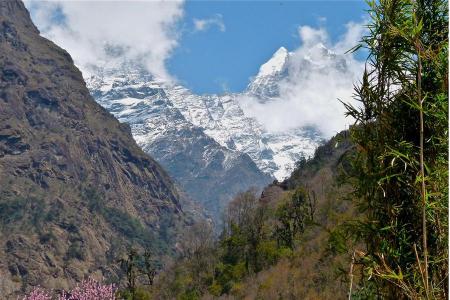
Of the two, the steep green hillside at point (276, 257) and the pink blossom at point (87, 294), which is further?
the steep green hillside at point (276, 257)

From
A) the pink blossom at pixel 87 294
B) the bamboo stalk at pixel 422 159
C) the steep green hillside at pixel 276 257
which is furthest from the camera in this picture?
the steep green hillside at pixel 276 257

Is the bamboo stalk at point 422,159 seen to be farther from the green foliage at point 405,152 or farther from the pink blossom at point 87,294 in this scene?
the pink blossom at point 87,294

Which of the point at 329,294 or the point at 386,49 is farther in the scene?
the point at 329,294

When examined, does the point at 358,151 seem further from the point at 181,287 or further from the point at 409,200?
the point at 181,287

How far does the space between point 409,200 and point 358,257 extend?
558 mm

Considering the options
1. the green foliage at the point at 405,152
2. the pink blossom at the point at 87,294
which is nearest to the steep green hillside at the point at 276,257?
the pink blossom at the point at 87,294

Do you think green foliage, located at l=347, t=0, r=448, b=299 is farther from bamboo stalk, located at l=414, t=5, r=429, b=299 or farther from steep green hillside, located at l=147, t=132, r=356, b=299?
steep green hillside, located at l=147, t=132, r=356, b=299

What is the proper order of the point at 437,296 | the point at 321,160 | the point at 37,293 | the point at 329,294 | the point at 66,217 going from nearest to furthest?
the point at 437,296
the point at 37,293
the point at 329,294
the point at 321,160
the point at 66,217

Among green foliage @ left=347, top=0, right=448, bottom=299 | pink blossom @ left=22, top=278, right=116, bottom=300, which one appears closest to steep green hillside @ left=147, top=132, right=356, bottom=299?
pink blossom @ left=22, top=278, right=116, bottom=300

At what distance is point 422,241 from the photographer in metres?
3.85

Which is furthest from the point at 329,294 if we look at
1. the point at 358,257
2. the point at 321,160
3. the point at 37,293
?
the point at 321,160

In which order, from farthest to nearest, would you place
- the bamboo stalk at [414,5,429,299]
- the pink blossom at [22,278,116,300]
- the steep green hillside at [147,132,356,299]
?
the steep green hillside at [147,132,356,299], the pink blossom at [22,278,116,300], the bamboo stalk at [414,5,429,299]

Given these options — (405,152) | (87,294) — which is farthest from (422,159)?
(87,294)

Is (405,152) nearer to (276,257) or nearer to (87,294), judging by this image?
(87,294)
